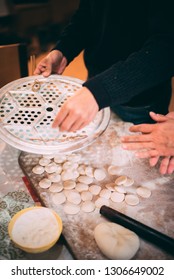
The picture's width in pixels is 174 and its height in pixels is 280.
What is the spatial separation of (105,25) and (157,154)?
572 millimetres

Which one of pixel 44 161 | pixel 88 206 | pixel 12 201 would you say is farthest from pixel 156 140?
pixel 12 201

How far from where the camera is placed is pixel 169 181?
1.00 m

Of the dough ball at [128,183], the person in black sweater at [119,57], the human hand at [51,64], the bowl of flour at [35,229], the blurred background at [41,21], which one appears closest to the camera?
the bowl of flour at [35,229]

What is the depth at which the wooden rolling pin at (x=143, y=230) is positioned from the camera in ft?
2.58

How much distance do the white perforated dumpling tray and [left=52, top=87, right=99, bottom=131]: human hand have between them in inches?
2.1

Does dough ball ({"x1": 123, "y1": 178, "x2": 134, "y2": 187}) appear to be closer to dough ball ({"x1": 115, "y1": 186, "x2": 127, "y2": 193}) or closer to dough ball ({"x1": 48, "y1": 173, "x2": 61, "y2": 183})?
dough ball ({"x1": 115, "y1": 186, "x2": 127, "y2": 193})

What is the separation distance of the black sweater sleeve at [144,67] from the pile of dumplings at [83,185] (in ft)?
0.85

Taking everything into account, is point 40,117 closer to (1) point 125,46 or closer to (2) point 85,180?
(2) point 85,180

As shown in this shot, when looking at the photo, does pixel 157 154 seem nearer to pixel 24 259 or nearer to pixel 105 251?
pixel 105 251

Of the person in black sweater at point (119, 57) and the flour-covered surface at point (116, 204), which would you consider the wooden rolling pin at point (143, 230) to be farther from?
the person in black sweater at point (119, 57)

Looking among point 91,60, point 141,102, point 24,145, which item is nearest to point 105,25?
point 91,60

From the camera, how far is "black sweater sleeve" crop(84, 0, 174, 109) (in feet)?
2.92

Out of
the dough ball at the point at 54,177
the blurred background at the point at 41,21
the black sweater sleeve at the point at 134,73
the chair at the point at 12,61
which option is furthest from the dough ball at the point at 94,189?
the blurred background at the point at 41,21

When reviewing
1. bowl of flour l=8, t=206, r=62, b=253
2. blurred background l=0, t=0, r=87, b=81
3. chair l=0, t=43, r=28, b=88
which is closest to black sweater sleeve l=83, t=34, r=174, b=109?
bowl of flour l=8, t=206, r=62, b=253
